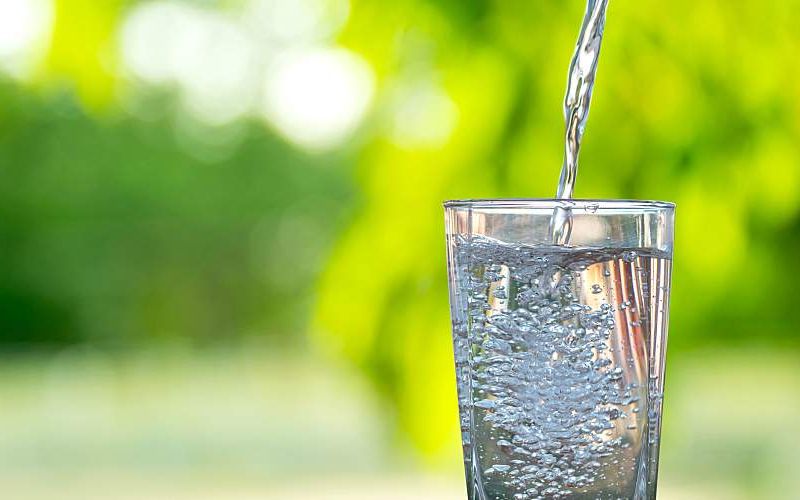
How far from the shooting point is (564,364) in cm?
81

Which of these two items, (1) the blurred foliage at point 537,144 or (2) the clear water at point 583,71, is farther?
(1) the blurred foliage at point 537,144

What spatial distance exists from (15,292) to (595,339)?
→ 12833mm

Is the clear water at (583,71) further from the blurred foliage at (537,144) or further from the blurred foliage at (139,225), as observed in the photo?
the blurred foliage at (139,225)

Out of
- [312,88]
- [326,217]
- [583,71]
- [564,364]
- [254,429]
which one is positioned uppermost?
[312,88]

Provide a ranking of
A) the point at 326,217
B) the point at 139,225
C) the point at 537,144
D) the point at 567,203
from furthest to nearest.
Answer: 1. the point at 139,225
2. the point at 326,217
3. the point at 537,144
4. the point at 567,203

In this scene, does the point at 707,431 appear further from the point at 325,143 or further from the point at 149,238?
the point at 149,238

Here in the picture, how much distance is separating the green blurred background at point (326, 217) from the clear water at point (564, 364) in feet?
4.42

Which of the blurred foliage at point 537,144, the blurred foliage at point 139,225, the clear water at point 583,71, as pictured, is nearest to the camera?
the clear water at point 583,71

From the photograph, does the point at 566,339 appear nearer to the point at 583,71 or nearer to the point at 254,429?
the point at 583,71

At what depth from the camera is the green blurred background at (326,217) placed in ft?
7.38

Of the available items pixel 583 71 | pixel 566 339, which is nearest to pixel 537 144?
pixel 583 71

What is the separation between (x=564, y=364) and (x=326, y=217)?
11.7m

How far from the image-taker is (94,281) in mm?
12375

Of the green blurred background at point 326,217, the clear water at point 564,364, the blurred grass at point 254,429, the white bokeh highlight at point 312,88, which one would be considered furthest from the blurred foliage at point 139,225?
the clear water at point 564,364
